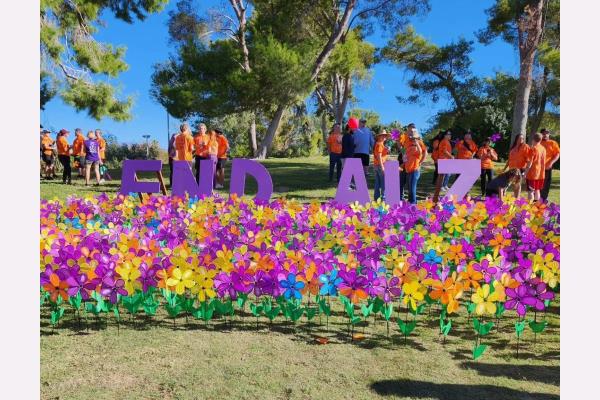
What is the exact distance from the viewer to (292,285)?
2.99 meters

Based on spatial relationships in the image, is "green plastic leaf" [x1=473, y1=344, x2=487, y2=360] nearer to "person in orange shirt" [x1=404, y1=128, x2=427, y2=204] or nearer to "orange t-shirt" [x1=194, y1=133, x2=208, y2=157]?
"person in orange shirt" [x1=404, y1=128, x2=427, y2=204]

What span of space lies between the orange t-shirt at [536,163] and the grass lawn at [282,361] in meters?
4.95

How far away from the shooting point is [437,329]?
320 centimetres

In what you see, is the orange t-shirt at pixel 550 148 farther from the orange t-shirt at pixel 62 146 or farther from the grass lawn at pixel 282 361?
the orange t-shirt at pixel 62 146

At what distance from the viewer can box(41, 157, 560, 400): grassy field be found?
2395mm

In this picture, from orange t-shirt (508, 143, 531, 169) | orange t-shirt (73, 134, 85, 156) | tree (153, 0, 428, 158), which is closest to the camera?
orange t-shirt (508, 143, 531, 169)

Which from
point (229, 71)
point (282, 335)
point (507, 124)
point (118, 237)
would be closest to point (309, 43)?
point (229, 71)

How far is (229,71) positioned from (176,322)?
1656 cm

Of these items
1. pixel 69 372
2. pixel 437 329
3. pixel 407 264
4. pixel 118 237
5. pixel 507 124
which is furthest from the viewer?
pixel 507 124

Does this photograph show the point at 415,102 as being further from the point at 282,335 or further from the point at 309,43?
the point at 282,335

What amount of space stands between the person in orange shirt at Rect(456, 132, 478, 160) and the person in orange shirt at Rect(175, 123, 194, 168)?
539cm

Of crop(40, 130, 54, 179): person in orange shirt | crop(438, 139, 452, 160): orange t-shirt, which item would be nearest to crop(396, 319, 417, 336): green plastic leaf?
crop(438, 139, 452, 160): orange t-shirt

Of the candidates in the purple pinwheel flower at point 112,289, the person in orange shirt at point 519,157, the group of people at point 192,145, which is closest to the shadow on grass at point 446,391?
the purple pinwheel flower at point 112,289

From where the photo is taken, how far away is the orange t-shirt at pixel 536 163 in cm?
774
